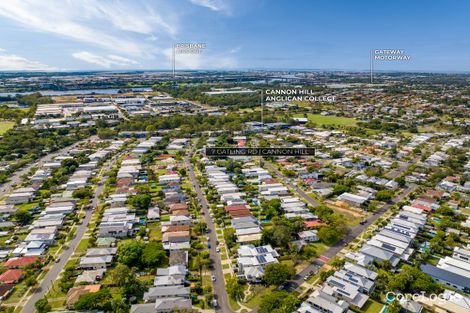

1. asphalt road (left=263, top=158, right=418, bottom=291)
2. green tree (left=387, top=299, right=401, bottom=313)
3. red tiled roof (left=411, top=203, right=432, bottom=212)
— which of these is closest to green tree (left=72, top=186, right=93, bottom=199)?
asphalt road (left=263, top=158, right=418, bottom=291)

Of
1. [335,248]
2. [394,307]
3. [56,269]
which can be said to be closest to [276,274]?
[394,307]

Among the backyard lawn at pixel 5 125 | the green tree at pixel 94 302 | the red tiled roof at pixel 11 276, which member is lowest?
the red tiled roof at pixel 11 276

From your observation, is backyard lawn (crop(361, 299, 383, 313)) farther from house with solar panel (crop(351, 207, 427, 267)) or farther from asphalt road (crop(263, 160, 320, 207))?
asphalt road (crop(263, 160, 320, 207))

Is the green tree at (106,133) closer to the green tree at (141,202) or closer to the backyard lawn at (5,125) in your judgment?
the backyard lawn at (5,125)

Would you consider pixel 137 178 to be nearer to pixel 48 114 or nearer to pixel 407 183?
pixel 407 183

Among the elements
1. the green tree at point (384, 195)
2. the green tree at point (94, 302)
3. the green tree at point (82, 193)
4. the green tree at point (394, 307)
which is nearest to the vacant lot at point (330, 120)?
the green tree at point (384, 195)

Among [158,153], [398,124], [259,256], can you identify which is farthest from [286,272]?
[398,124]
